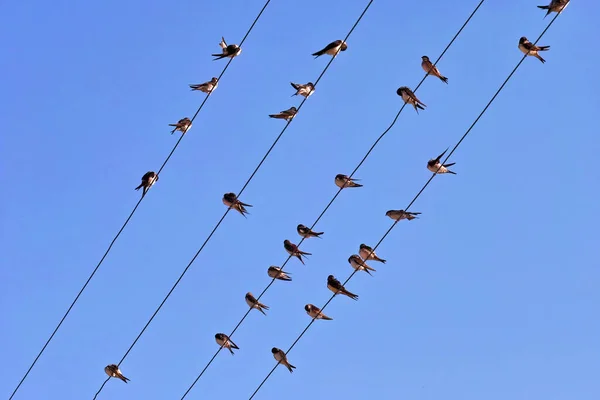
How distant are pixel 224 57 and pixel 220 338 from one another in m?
3.65

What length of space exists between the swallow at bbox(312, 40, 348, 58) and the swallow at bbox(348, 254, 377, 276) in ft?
8.76

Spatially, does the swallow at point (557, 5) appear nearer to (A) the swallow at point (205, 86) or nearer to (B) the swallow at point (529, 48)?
(B) the swallow at point (529, 48)

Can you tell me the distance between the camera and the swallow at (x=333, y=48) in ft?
41.2

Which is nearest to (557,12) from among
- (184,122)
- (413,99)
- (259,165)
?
(413,99)

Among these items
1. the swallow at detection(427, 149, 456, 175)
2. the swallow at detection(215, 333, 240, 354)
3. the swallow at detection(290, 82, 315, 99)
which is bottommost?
the swallow at detection(215, 333, 240, 354)

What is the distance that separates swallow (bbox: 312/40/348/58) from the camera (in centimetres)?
1255

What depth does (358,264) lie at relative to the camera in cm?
1475

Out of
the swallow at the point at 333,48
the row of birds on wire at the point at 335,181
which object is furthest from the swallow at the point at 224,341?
the swallow at the point at 333,48

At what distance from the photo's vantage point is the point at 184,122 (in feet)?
50.4

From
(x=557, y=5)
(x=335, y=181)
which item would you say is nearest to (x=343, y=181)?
(x=335, y=181)

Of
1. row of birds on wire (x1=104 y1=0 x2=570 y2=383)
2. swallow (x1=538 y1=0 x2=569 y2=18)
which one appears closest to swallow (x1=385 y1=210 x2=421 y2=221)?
row of birds on wire (x1=104 y1=0 x2=570 y2=383)

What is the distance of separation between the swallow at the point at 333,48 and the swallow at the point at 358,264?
2.67 metres

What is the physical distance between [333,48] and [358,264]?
2974mm

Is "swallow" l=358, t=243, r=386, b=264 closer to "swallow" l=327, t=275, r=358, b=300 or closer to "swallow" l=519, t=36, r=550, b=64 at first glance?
"swallow" l=327, t=275, r=358, b=300
